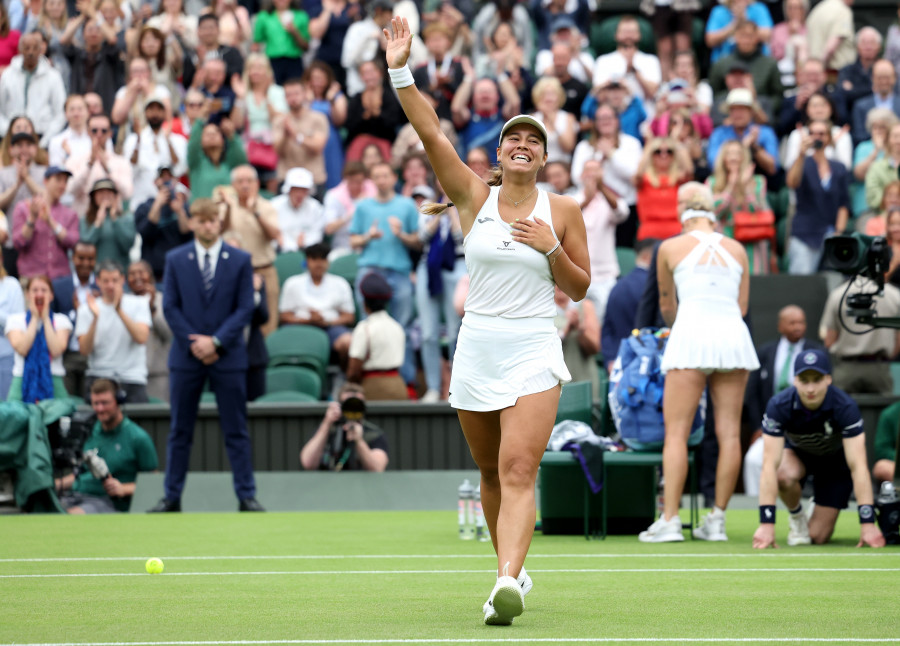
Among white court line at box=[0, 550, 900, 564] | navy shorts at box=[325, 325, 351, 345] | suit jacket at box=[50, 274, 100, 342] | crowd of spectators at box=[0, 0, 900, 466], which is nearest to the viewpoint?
white court line at box=[0, 550, 900, 564]

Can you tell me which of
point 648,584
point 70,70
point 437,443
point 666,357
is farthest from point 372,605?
point 70,70

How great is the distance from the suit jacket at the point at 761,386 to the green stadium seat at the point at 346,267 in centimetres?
459

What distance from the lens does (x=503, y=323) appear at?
5820 millimetres

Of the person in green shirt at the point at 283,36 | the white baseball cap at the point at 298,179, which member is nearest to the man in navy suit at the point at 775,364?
the white baseball cap at the point at 298,179

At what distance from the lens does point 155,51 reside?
17.6 m

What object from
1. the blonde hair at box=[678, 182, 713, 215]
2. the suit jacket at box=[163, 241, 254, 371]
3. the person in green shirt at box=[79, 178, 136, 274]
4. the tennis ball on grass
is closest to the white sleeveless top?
the tennis ball on grass

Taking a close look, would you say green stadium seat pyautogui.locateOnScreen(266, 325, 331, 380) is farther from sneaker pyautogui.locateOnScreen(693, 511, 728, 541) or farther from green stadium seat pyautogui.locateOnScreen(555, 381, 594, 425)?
sneaker pyautogui.locateOnScreen(693, 511, 728, 541)

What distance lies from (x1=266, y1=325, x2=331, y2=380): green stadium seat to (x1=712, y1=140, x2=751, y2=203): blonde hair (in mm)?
4308

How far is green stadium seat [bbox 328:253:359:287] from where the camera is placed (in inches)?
627

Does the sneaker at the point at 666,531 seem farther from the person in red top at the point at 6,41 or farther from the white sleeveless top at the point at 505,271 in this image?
the person in red top at the point at 6,41

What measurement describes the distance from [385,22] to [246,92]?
7.07 ft

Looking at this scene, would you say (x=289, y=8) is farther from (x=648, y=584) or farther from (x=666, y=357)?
(x=648, y=584)

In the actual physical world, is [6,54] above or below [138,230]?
above

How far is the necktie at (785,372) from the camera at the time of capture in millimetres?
13375
